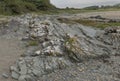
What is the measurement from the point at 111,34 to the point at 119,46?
3705mm

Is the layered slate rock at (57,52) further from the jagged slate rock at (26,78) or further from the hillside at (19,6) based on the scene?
the hillside at (19,6)

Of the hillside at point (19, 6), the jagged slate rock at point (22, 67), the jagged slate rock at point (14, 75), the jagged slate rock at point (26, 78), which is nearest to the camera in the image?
the jagged slate rock at point (26, 78)

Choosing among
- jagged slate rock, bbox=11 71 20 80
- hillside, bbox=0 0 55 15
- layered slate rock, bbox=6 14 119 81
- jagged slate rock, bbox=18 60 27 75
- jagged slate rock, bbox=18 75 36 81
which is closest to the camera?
jagged slate rock, bbox=18 75 36 81

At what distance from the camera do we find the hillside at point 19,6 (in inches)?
3794

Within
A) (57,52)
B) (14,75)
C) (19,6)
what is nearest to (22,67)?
(14,75)

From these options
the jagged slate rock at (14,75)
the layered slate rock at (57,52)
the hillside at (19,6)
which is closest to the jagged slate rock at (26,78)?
the layered slate rock at (57,52)

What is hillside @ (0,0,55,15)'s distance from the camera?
3794 inches

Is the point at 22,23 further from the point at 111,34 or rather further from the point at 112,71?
the point at 112,71

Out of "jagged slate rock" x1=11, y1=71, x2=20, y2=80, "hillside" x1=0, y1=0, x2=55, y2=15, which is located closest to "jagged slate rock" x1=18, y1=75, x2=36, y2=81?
"jagged slate rock" x1=11, y1=71, x2=20, y2=80

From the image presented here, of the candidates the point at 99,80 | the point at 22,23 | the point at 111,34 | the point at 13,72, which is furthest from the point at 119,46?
the point at 22,23

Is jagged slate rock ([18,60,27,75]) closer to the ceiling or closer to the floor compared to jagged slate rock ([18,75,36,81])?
closer to the ceiling

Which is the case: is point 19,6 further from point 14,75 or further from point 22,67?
point 14,75

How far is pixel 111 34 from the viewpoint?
108 ft

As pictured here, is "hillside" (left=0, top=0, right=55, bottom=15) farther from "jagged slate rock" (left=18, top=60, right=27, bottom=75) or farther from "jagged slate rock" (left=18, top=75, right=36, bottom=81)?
"jagged slate rock" (left=18, top=75, right=36, bottom=81)
